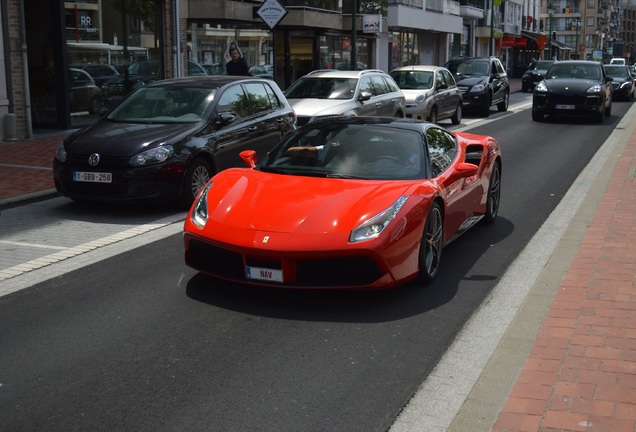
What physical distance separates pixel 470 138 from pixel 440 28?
133 feet

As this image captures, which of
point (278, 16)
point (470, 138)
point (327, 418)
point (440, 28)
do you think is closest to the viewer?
point (327, 418)

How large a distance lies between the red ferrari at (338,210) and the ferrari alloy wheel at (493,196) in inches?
46.0

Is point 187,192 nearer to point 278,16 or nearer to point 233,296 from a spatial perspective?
point 233,296

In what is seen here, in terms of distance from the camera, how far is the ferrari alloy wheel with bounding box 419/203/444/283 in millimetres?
6480

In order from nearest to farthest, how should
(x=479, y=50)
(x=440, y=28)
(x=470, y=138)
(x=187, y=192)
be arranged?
(x=470, y=138) → (x=187, y=192) → (x=440, y=28) → (x=479, y=50)

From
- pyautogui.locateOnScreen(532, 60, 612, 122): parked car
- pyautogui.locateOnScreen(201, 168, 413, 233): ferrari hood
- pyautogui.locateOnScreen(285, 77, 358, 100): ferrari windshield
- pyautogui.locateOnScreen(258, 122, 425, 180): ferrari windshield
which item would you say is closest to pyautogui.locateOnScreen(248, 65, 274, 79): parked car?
pyautogui.locateOnScreen(532, 60, 612, 122): parked car

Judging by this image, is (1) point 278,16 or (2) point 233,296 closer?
(2) point 233,296

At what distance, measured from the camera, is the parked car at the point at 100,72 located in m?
19.9

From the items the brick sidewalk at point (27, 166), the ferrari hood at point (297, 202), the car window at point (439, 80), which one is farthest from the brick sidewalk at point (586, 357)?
the car window at point (439, 80)

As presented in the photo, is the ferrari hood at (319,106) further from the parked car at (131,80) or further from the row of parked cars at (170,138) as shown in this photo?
the parked car at (131,80)

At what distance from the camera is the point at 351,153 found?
23.7ft

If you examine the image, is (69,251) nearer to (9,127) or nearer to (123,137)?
(123,137)

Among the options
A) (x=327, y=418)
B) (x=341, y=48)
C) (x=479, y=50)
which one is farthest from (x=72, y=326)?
(x=479, y=50)

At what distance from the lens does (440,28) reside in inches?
1886
